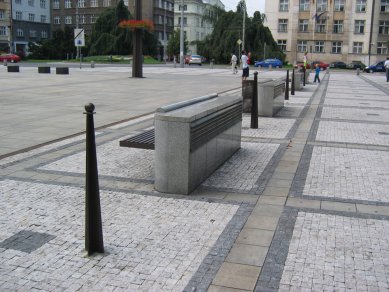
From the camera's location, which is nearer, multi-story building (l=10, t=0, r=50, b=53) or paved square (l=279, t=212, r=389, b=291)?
paved square (l=279, t=212, r=389, b=291)

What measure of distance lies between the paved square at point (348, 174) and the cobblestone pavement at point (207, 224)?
18 millimetres

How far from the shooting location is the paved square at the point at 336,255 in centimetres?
409

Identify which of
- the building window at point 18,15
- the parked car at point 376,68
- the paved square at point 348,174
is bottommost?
the paved square at point 348,174

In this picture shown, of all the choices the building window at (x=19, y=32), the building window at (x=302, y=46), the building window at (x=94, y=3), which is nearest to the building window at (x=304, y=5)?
the building window at (x=302, y=46)

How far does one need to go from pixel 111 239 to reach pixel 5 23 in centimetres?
9198

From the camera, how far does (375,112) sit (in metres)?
16.0

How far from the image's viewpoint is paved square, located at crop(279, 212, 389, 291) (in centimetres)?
409

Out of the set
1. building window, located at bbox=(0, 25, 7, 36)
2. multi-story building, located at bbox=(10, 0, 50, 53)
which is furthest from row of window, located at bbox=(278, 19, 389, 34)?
building window, located at bbox=(0, 25, 7, 36)

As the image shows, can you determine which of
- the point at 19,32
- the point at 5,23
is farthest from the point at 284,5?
the point at 5,23

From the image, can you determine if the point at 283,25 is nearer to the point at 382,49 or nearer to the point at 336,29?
the point at 336,29

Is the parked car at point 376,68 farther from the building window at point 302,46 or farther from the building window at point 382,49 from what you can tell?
the building window at point 302,46

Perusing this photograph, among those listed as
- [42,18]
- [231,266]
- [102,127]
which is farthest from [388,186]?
[42,18]

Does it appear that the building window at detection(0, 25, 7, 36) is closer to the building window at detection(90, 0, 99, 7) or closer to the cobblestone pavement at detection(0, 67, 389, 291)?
the building window at detection(90, 0, 99, 7)

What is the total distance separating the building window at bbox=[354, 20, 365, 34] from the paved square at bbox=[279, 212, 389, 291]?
83436 mm
